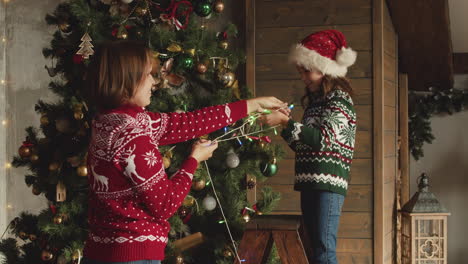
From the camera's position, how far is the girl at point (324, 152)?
6.91ft

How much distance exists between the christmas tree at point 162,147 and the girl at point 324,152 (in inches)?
9.1

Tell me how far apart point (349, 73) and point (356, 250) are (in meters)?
0.96

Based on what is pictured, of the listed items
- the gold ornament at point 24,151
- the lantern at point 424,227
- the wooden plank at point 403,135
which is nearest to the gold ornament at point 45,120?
the gold ornament at point 24,151

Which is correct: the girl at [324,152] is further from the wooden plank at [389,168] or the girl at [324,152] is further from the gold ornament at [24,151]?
the wooden plank at [389,168]

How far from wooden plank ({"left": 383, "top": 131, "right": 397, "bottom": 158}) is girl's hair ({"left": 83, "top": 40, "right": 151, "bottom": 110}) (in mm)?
2055

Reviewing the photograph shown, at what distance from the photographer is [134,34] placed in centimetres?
240

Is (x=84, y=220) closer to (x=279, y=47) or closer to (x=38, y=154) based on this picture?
(x=38, y=154)

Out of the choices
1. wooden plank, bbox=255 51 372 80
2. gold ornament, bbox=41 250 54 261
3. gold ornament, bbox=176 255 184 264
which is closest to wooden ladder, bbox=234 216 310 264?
gold ornament, bbox=176 255 184 264

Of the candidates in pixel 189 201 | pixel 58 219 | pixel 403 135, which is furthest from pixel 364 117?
pixel 58 219

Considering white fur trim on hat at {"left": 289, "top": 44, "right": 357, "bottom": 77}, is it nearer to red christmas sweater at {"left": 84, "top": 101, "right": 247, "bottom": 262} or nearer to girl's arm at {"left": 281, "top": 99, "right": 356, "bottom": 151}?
girl's arm at {"left": 281, "top": 99, "right": 356, "bottom": 151}

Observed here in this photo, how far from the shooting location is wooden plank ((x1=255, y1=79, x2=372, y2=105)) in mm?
3137

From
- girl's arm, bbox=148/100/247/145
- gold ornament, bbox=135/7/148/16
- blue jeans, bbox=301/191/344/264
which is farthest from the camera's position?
gold ornament, bbox=135/7/148/16

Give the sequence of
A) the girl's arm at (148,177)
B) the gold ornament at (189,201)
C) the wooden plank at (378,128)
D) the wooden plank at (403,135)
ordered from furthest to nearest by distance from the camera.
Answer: the wooden plank at (403,135), the wooden plank at (378,128), the gold ornament at (189,201), the girl's arm at (148,177)

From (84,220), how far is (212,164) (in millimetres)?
621
